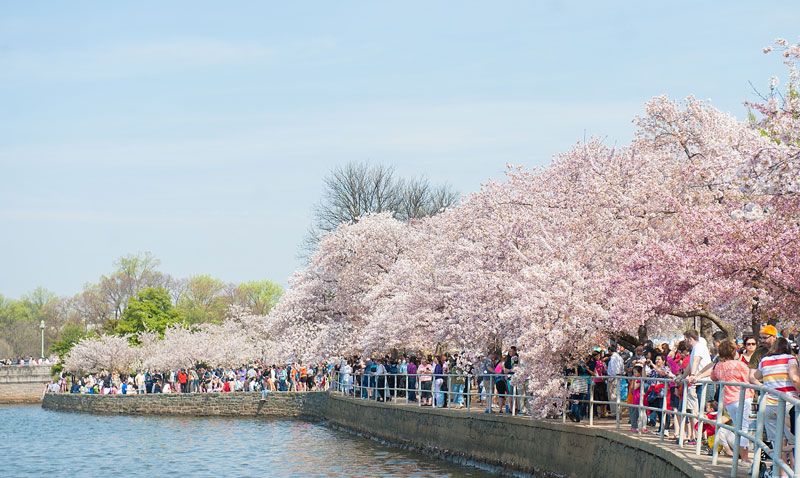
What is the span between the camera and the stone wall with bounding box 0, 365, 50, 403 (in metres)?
80.1

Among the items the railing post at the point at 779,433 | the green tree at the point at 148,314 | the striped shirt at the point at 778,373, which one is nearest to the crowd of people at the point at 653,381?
the striped shirt at the point at 778,373

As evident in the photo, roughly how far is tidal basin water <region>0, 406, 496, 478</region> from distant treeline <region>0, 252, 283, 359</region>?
4094 centimetres

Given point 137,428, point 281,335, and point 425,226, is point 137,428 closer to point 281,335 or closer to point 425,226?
point 281,335

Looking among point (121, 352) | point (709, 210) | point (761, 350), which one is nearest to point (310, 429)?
point (709, 210)

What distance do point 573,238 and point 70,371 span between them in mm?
62229

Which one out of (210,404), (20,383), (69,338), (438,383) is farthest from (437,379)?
(69,338)

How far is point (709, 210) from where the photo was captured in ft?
69.9

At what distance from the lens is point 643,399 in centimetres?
1642

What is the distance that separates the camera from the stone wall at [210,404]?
48844 mm

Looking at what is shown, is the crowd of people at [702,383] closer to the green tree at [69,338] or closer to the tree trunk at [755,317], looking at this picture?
the tree trunk at [755,317]

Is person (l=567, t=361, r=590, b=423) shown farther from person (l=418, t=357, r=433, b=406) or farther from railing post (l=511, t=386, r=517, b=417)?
person (l=418, t=357, r=433, b=406)

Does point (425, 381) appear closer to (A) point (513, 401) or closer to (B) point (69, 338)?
(A) point (513, 401)

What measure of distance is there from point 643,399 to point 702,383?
4328 millimetres

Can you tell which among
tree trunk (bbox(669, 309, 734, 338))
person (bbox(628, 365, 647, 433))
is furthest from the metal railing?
tree trunk (bbox(669, 309, 734, 338))
